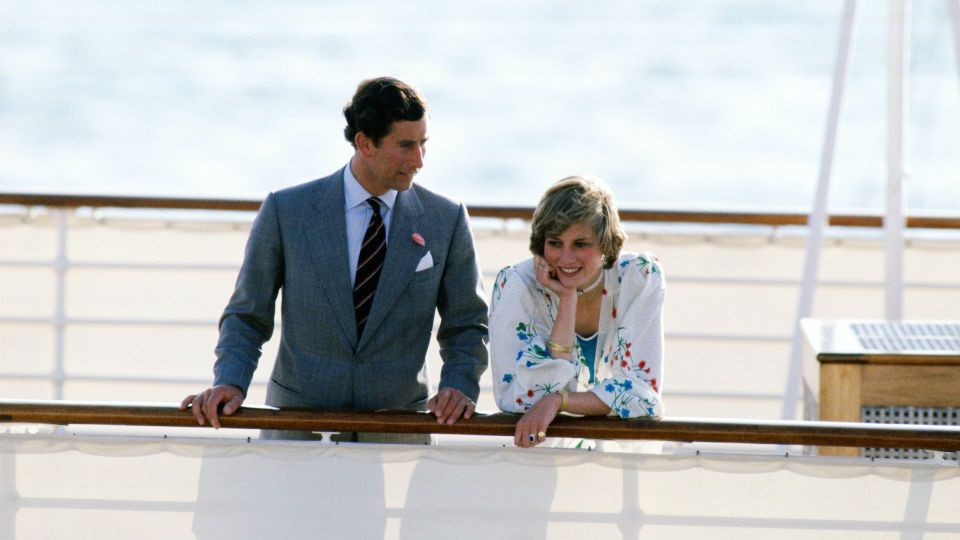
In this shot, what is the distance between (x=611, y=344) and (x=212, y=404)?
69 centimetres

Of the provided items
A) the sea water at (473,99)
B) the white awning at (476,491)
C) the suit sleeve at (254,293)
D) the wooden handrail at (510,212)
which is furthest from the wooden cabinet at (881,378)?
the sea water at (473,99)

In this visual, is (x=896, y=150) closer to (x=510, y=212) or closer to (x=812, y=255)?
(x=812, y=255)

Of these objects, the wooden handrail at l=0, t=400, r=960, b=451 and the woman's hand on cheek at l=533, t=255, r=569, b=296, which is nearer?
the wooden handrail at l=0, t=400, r=960, b=451

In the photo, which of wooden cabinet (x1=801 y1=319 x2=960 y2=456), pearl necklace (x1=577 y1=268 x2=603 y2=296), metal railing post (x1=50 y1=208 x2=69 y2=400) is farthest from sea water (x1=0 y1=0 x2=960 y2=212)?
pearl necklace (x1=577 y1=268 x2=603 y2=296)

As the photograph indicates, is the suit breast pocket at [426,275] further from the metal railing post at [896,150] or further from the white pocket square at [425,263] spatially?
the metal railing post at [896,150]

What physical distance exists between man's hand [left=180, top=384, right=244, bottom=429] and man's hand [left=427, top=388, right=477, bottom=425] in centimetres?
33

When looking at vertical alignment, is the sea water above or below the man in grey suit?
above

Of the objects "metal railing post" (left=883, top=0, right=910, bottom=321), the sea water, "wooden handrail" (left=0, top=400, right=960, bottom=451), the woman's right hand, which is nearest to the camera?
"wooden handrail" (left=0, top=400, right=960, bottom=451)

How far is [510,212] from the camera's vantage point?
296 cm

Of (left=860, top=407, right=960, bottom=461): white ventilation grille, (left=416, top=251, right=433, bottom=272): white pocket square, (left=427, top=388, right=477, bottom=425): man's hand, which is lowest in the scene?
(left=860, top=407, right=960, bottom=461): white ventilation grille

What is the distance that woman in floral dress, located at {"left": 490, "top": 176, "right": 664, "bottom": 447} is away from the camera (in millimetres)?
1506

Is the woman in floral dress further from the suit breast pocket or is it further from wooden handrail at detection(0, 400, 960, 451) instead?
the suit breast pocket

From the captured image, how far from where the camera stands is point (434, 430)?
4.81 ft

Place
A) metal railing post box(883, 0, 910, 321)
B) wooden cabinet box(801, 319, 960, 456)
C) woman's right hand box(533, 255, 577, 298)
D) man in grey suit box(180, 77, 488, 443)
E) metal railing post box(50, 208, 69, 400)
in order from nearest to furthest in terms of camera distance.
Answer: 1. woman's right hand box(533, 255, 577, 298)
2. man in grey suit box(180, 77, 488, 443)
3. wooden cabinet box(801, 319, 960, 456)
4. metal railing post box(883, 0, 910, 321)
5. metal railing post box(50, 208, 69, 400)
